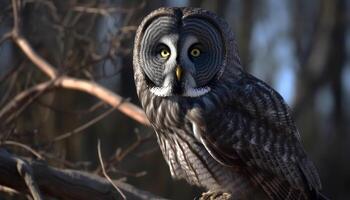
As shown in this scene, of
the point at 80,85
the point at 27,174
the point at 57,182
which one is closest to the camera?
the point at 27,174

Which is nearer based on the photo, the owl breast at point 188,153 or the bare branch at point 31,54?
the owl breast at point 188,153

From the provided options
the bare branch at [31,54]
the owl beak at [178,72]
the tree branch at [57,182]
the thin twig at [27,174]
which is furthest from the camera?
the bare branch at [31,54]

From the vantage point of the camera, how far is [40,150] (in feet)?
21.7

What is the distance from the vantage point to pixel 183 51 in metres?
5.59

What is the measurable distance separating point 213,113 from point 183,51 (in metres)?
0.43

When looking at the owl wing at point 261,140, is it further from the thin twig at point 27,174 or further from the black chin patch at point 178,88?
the thin twig at point 27,174

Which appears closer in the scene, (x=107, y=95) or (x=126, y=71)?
(x=107, y=95)

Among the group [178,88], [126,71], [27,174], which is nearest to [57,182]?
[27,174]

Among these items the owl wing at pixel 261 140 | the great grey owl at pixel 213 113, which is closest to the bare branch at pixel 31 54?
the great grey owl at pixel 213 113

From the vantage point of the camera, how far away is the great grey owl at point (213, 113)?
221 inches

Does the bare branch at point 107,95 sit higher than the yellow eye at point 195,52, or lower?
lower

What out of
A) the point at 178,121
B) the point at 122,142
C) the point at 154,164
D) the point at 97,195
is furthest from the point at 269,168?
the point at 122,142

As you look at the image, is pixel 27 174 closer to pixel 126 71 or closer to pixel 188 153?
pixel 188 153

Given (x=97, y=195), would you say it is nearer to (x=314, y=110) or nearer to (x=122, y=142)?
(x=122, y=142)
